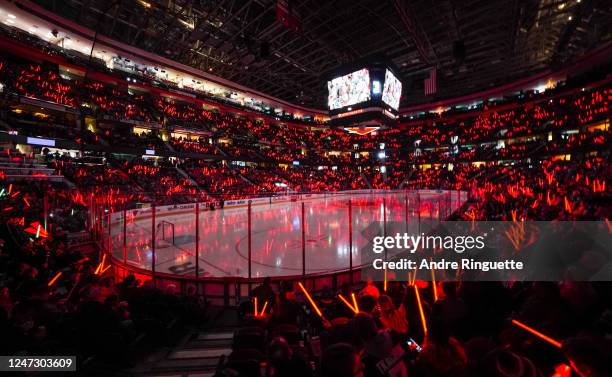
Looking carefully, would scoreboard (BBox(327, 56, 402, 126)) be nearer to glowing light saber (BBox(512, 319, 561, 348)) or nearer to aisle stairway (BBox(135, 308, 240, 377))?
aisle stairway (BBox(135, 308, 240, 377))

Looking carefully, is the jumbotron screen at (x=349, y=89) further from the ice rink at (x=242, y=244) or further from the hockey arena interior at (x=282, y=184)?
the ice rink at (x=242, y=244)

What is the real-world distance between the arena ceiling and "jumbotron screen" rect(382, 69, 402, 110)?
2.75 meters

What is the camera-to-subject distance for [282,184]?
37156 mm

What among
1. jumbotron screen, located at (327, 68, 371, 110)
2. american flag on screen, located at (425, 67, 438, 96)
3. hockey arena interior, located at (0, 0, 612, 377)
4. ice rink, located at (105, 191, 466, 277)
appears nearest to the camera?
hockey arena interior, located at (0, 0, 612, 377)

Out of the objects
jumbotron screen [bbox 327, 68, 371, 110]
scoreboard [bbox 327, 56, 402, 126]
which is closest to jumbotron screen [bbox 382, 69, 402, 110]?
scoreboard [bbox 327, 56, 402, 126]

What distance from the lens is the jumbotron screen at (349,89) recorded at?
15500mm

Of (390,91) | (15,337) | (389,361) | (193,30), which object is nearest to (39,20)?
(193,30)

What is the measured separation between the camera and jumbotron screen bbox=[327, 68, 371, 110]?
15500 mm

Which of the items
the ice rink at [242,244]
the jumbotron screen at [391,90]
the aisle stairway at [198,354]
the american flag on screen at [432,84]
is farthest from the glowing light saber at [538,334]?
the american flag on screen at [432,84]

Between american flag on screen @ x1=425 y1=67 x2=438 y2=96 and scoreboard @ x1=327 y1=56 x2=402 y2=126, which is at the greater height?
american flag on screen @ x1=425 y1=67 x2=438 y2=96

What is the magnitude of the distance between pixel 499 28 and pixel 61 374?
2956cm

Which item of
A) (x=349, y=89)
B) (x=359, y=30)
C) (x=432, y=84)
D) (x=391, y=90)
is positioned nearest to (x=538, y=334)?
(x=349, y=89)

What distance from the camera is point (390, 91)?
16.3 metres

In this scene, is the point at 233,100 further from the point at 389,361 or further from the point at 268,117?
the point at 389,361
